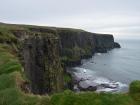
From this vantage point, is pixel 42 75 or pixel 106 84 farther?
pixel 106 84

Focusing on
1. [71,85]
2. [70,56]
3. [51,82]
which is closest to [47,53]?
[51,82]

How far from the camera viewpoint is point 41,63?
51469 millimetres

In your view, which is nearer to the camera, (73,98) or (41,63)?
(73,98)

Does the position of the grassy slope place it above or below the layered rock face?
above

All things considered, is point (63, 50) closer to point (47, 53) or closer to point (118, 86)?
point (118, 86)

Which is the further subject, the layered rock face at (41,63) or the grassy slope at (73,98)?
the layered rock face at (41,63)

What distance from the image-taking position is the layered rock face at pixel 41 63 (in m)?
47.5

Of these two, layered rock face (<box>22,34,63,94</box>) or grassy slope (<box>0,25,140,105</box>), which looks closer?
grassy slope (<box>0,25,140,105</box>)

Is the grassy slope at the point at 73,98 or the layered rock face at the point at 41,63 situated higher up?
the grassy slope at the point at 73,98

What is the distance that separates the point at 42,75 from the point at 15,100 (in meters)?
39.6

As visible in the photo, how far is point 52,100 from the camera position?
10.3m

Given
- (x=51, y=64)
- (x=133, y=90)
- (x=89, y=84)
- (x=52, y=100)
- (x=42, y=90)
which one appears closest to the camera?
(x=52, y=100)

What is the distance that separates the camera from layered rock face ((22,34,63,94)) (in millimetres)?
47516

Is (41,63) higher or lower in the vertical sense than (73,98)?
lower
